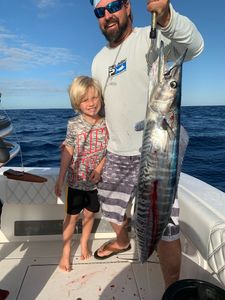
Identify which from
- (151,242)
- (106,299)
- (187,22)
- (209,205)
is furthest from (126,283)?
(187,22)

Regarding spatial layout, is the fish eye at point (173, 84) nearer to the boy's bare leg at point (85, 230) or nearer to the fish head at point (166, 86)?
the fish head at point (166, 86)

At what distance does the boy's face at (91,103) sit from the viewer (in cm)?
268

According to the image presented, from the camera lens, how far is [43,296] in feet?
8.91

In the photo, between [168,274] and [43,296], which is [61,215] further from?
[168,274]

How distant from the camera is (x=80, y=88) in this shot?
2688 millimetres

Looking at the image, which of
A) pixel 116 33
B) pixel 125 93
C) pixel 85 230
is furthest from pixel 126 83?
pixel 85 230

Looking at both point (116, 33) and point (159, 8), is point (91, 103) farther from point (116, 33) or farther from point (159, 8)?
point (159, 8)

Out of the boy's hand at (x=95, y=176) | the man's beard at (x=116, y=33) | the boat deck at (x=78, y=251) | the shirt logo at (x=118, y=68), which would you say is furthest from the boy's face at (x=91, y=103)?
the boat deck at (x=78, y=251)

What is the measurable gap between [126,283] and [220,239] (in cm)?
126

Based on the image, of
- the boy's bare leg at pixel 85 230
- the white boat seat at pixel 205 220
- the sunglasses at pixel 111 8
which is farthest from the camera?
the boy's bare leg at pixel 85 230

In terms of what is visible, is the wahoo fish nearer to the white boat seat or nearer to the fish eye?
the fish eye

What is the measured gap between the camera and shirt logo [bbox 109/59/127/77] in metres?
2.39

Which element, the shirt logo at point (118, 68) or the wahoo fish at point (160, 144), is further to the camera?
the shirt logo at point (118, 68)

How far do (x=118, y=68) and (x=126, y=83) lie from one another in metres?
0.15
